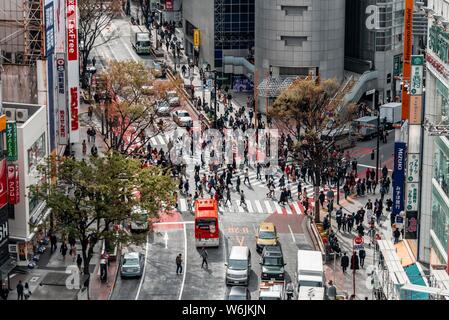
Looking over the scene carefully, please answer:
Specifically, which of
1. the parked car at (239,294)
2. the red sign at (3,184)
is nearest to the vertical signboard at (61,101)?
the red sign at (3,184)

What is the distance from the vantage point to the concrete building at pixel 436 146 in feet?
157

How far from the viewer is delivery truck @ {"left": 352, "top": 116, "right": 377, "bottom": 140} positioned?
3497 inches

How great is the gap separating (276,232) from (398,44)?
4670 cm

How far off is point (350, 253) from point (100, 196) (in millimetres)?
16945

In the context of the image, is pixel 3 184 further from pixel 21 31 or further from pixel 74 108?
pixel 74 108

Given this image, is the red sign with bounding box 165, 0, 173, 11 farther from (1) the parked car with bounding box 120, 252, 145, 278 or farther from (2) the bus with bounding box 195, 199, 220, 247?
(1) the parked car with bounding box 120, 252, 145, 278

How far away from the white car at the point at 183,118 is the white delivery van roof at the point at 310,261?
36103 mm

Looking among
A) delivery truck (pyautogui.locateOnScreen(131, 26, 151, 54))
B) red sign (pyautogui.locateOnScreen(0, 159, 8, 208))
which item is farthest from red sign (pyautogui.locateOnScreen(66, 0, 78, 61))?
delivery truck (pyautogui.locateOnScreen(131, 26, 151, 54))

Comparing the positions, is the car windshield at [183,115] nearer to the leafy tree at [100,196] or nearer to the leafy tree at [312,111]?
the leafy tree at [312,111]

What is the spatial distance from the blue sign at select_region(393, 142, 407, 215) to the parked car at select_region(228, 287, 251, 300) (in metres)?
12.3

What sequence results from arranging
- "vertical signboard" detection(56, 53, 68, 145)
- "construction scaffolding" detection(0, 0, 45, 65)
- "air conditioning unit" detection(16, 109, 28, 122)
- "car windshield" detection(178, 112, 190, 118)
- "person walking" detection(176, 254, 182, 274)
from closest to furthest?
"person walking" detection(176, 254, 182, 274), "air conditioning unit" detection(16, 109, 28, 122), "construction scaffolding" detection(0, 0, 45, 65), "vertical signboard" detection(56, 53, 68, 145), "car windshield" detection(178, 112, 190, 118)
